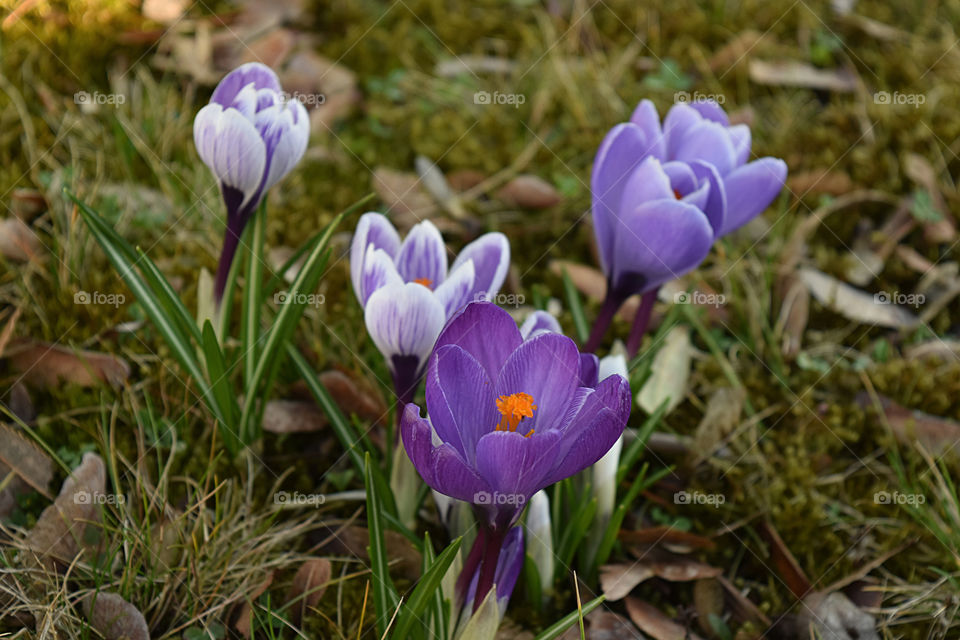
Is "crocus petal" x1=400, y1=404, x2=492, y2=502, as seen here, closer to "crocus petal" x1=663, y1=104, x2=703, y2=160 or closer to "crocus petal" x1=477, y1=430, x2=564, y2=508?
"crocus petal" x1=477, y1=430, x2=564, y2=508

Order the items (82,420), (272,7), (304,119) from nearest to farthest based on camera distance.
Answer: (304,119) < (82,420) < (272,7)

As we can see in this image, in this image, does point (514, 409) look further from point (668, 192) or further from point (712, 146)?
point (712, 146)

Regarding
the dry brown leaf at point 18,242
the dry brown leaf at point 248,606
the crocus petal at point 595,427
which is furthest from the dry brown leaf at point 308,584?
the dry brown leaf at point 18,242

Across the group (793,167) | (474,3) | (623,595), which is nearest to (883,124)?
(793,167)

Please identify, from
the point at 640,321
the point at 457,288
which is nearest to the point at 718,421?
the point at 640,321

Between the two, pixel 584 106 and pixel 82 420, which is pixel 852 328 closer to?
pixel 584 106
